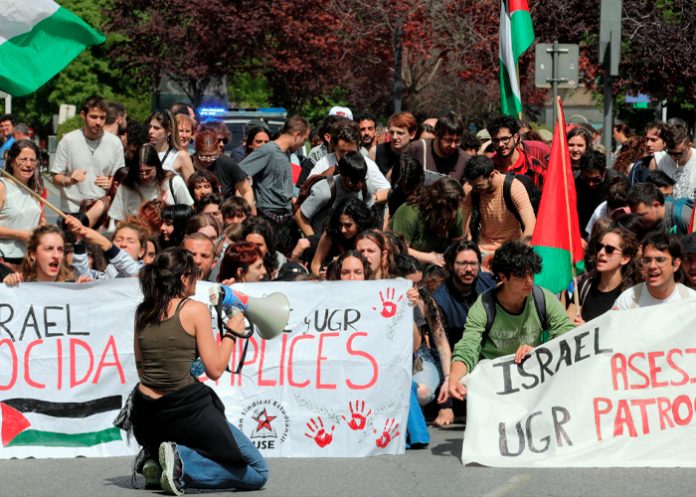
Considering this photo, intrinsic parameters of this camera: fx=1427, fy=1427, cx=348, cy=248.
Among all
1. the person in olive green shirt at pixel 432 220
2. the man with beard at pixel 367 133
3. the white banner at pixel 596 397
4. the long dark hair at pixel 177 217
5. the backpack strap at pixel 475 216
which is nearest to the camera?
the white banner at pixel 596 397

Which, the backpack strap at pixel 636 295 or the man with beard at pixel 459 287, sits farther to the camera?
the man with beard at pixel 459 287

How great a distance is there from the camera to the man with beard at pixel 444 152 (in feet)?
39.3

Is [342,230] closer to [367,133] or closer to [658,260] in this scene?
[658,260]

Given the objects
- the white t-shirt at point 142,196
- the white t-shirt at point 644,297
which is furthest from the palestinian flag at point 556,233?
the white t-shirt at point 142,196

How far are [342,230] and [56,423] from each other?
8.80 ft

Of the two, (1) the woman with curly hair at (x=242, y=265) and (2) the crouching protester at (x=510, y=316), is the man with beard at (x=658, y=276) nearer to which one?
(2) the crouching protester at (x=510, y=316)

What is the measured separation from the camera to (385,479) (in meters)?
8.18

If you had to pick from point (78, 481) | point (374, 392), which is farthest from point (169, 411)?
point (374, 392)

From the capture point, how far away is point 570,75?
1602cm

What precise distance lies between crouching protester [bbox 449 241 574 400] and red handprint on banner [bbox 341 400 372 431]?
25.4 inches

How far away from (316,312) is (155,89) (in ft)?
110

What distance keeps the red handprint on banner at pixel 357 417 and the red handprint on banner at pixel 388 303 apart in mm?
614

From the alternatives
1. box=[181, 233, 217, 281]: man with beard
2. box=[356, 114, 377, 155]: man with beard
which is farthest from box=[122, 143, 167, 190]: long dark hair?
box=[356, 114, 377, 155]: man with beard

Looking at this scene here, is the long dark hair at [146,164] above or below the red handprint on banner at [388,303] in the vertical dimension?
above
